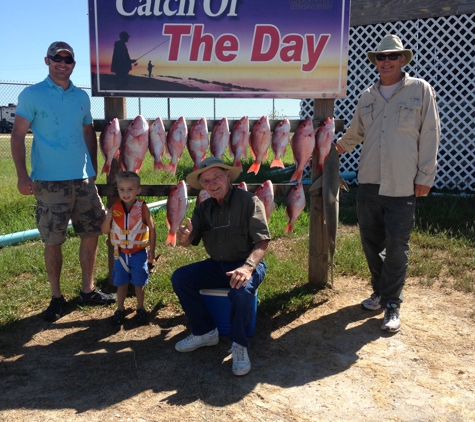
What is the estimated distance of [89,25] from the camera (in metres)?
4.12

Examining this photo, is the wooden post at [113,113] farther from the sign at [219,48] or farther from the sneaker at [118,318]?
the sneaker at [118,318]

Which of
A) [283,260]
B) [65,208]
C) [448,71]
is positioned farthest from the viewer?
[448,71]

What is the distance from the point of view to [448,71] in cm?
881

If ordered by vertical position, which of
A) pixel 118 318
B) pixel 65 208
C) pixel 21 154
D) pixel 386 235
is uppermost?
pixel 21 154

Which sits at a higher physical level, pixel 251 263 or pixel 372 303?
pixel 251 263

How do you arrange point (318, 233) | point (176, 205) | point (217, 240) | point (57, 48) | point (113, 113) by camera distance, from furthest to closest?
point (318, 233), point (113, 113), point (176, 205), point (57, 48), point (217, 240)

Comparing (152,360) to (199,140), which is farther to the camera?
(199,140)

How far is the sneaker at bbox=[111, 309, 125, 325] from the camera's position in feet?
13.2

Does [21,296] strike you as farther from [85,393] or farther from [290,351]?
[290,351]

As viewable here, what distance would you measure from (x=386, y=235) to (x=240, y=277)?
140 centimetres

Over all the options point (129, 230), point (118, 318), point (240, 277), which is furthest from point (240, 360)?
point (129, 230)

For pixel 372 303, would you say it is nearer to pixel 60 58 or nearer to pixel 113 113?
pixel 113 113

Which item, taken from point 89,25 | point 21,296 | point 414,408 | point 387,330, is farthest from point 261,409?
point 89,25

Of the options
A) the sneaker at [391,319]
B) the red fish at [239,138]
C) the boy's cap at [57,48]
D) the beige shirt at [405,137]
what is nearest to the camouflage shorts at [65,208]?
the boy's cap at [57,48]
